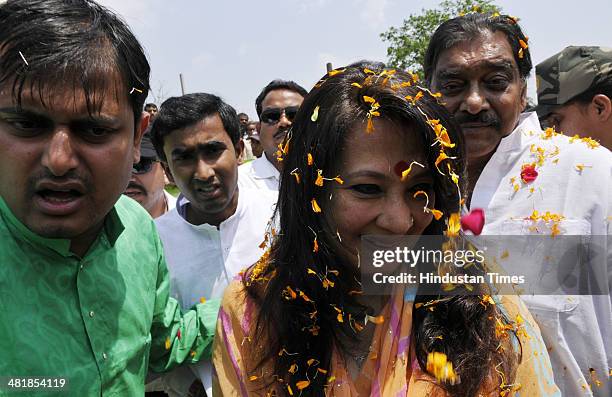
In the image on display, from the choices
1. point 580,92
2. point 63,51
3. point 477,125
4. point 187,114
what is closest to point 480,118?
point 477,125

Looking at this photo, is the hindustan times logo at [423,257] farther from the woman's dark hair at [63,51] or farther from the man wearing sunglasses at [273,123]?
the man wearing sunglasses at [273,123]

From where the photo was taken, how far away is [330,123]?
1.79 m

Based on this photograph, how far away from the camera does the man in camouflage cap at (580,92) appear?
3156 millimetres

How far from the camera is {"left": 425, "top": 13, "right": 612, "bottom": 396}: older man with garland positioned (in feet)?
7.91

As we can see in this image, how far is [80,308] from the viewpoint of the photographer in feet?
6.14

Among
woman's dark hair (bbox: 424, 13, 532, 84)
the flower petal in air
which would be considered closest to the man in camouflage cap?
woman's dark hair (bbox: 424, 13, 532, 84)

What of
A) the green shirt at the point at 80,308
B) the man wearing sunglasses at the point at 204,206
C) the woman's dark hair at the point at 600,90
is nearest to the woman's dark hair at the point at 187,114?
the man wearing sunglasses at the point at 204,206

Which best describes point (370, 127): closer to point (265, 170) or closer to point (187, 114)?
point (187, 114)

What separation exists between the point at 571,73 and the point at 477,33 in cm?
88

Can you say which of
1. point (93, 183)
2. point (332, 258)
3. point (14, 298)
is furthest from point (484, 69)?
point (14, 298)

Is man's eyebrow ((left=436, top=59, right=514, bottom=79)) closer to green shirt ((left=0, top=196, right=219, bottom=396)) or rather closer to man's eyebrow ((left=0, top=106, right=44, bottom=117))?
green shirt ((left=0, top=196, right=219, bottom=396))

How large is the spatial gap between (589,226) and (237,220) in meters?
1.93

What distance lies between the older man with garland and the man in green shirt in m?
1.53

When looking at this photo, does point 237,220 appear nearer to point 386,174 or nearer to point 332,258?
point 332,258
